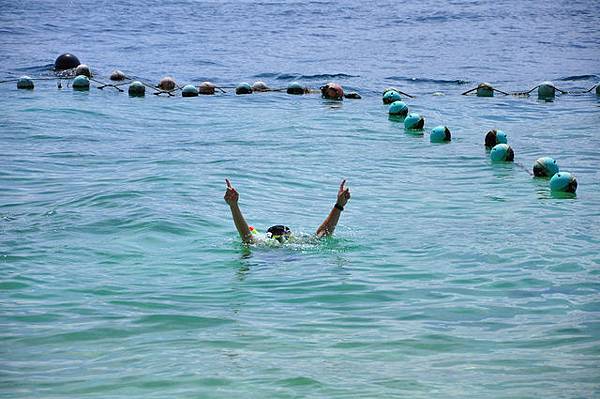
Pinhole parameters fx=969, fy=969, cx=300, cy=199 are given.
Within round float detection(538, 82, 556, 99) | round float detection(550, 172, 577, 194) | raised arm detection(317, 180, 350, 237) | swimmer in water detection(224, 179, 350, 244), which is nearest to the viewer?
swimmer in water detection(224, 179, 350, 244)

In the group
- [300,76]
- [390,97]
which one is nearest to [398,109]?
[390,97]

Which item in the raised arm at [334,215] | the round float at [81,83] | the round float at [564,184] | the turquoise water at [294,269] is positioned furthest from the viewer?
the round float at [81,83]

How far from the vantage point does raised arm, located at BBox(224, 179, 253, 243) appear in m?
10.9

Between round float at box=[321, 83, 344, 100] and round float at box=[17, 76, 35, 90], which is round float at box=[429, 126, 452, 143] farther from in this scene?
round float at box=[17, 76, 35, 90]

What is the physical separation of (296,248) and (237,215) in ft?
3.39

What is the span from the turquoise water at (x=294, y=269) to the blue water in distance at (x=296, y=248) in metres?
0.04

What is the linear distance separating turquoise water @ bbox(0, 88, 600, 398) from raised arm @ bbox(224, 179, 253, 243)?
0.30 m

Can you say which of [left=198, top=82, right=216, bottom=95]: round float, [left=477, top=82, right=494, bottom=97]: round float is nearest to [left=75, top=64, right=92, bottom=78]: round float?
[left=198, top=82, right=216, bottom=95]: round float

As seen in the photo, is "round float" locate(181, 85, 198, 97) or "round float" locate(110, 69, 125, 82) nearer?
"round float" locate(181, 85, 198, 97)

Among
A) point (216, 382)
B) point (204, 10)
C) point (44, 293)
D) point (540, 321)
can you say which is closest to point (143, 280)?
point (44, 293)

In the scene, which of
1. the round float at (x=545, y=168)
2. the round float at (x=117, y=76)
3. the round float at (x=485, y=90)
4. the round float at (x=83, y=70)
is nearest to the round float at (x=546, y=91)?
the round float at (x=485, y=90)

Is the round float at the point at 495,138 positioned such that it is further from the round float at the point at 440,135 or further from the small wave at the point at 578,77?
the small wave at the point at 578,77

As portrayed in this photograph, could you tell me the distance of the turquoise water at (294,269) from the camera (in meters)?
8.30

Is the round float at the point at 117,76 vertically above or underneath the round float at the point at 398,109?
above
